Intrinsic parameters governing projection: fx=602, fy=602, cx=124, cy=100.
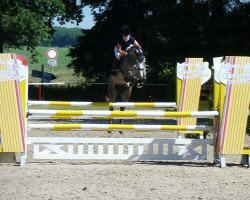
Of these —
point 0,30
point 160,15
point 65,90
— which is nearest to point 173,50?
point 160,15

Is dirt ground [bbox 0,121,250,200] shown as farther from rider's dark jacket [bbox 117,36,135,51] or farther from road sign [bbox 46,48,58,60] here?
road sign [bbox 46,48,58,60]

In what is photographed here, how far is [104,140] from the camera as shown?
7352 mm

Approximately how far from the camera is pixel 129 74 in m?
Result: 11.7

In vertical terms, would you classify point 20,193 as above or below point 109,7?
below

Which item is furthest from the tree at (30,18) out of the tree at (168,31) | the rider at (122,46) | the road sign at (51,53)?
the rider at (122,46)

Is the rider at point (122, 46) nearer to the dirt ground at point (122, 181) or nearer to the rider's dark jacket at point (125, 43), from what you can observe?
the rider's dark jacket at point (125, 43)

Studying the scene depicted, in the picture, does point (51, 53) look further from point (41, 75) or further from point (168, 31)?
point (168, 31)

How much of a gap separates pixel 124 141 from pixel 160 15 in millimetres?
21618

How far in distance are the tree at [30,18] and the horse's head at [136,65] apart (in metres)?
20.3

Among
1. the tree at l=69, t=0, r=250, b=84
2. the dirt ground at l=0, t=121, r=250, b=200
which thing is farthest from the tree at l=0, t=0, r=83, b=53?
the dirt ground at l=0, t=121, r=250, b=200

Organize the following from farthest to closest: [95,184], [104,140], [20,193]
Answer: [104,140]
[95,184]
[20,193]

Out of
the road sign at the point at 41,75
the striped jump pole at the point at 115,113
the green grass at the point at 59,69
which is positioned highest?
the striped jump pole at the point at 115,113

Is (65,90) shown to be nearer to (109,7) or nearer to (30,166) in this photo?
(109,7)

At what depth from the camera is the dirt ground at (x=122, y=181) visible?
532 centimetres
